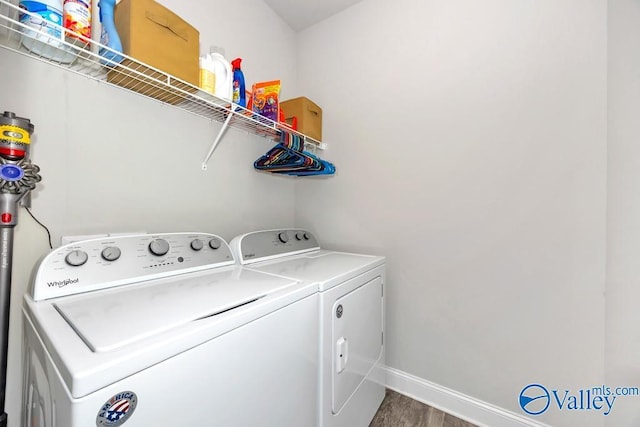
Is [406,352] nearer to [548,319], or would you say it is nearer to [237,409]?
[548,319]

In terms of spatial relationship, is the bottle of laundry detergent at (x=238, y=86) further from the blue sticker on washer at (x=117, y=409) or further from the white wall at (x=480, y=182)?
the blue sticker on washer at (x=117, y=409)

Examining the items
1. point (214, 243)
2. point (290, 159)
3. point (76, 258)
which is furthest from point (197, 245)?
point (290, 159)

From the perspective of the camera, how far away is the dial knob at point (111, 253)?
0.89 metres

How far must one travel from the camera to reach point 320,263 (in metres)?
1.41

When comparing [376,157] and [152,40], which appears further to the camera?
[376,157]

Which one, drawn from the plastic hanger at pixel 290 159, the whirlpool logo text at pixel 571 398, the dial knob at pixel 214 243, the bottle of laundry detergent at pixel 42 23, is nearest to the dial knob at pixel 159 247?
the dial knob at pixel 214 243

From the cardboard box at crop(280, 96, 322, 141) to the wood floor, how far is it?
186 centimetres

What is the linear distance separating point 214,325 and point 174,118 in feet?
3.93

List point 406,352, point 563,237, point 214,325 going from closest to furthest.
Result: point 214,325
point 563,237
point 406,352

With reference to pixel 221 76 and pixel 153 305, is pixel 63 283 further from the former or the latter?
pixel 221 76

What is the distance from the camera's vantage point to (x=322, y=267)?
51.4 inches

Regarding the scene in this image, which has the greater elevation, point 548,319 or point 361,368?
point 548,319

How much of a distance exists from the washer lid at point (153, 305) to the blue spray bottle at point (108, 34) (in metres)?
0.83

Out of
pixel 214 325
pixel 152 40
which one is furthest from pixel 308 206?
pixel 214 325
